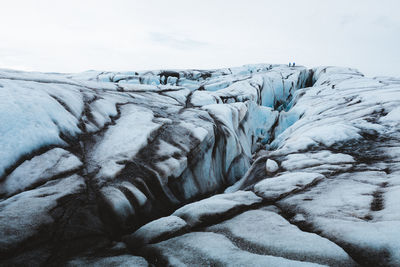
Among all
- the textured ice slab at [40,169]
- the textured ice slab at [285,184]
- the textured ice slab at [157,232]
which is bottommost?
the textured ice slab at [157,232]

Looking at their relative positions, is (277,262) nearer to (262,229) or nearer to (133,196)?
(262,229)

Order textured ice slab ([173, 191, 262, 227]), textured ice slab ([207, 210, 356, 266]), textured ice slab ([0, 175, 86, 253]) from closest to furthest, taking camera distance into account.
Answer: textured ice slab ([207, 210, 356, 266]) < textured ice slab ([0, 175, 86, 253]) < textured ice slab ([173, 191, 262, 227])

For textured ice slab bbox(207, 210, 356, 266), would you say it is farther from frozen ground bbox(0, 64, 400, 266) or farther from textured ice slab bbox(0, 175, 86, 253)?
textured ice slab bbox(0, 175, 86, 253)

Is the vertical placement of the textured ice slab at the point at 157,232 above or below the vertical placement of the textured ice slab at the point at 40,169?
below

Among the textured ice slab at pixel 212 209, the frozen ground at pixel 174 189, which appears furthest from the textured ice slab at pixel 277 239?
the textured ice slab at pixel 212 209

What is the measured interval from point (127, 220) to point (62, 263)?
1144 mm

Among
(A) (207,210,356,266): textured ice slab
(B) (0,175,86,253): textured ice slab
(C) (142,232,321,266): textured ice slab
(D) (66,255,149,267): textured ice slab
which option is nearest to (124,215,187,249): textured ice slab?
(C) (142,232,321,266): textured ice slab

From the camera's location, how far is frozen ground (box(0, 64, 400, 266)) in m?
2.26

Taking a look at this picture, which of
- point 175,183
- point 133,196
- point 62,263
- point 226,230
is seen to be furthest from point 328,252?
point 175,183

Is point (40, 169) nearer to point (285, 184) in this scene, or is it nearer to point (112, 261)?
point (112, 261)

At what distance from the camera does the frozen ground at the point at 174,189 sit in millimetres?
2260

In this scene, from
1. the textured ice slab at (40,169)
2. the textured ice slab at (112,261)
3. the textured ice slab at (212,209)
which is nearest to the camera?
the textured ice slab at (112,261)

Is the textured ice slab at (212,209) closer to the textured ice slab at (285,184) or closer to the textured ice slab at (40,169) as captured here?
the textured ice slab at (285,184)

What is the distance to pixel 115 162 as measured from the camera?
4.08 meters
